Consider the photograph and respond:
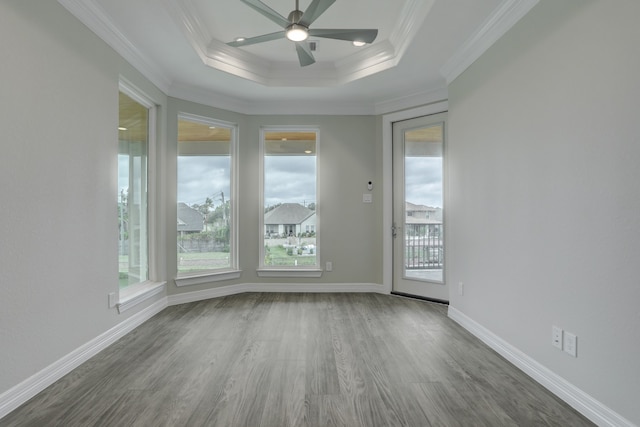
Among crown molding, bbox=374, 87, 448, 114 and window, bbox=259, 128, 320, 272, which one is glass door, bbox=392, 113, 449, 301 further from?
window, bbox=259, 128, 320, 272

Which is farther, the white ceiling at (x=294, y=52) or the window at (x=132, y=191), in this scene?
the window at (x=132, y=191)

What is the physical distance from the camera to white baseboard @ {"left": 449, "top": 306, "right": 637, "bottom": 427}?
1.61m

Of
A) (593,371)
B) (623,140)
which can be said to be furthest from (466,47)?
(593,371)

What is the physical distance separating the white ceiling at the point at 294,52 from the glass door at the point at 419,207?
0.41 metres

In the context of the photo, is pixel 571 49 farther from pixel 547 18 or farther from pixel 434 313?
pixel 434 313

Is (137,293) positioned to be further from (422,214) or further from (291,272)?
(422,214)

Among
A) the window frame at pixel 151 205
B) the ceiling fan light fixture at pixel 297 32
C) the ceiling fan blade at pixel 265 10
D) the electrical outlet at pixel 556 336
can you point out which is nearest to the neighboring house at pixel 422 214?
the electrical outlet at pixel 556 336

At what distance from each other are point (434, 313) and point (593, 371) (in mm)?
1812

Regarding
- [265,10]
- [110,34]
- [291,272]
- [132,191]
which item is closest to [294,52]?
[265,10]

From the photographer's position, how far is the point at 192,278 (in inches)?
154

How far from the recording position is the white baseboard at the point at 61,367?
176cm

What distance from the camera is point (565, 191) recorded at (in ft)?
6.17

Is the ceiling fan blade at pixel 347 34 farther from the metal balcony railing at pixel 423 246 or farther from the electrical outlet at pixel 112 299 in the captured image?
the electrical outlet at pixel 112 299

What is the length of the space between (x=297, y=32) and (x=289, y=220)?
263cm
